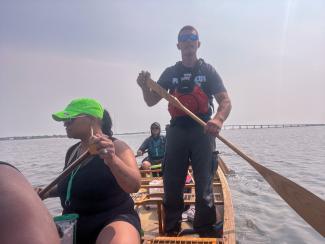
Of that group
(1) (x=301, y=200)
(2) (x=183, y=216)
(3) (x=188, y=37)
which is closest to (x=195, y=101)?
(3) (x=188, y=37)

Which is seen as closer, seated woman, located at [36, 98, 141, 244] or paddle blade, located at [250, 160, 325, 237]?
seated woman, located at [36, 98, 141, 244]

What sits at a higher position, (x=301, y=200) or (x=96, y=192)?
(x=96, y=192)

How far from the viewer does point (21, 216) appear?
1.31m

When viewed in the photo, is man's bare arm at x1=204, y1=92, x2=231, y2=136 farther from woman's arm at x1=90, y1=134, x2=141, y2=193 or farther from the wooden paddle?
woman's arm at x1=90, y1=134, x2=141, y2=193

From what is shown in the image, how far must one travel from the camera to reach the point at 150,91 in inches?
188

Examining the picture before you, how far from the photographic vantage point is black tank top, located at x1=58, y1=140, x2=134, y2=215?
3105 millimetres

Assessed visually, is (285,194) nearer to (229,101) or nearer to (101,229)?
(229,101)

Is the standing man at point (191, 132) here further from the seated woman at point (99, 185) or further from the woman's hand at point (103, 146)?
the woman's hand at point (103, 146)

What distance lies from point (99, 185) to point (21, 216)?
1.83 meters

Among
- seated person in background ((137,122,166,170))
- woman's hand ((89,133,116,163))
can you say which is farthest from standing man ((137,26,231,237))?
seated person in background ((137,122,166,170))

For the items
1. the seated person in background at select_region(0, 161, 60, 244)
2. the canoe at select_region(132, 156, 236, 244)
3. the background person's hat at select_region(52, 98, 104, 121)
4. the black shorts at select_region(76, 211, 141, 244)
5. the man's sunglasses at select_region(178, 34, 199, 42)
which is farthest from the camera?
the man's sunglasses at select_region(178, 34, 199, 42)

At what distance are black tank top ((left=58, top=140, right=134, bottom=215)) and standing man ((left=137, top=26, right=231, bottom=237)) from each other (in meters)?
1.45

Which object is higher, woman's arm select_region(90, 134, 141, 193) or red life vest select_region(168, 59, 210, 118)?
red life vest select_region(168, 59, 210, 118)

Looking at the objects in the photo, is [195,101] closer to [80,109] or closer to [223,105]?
[223,105]
